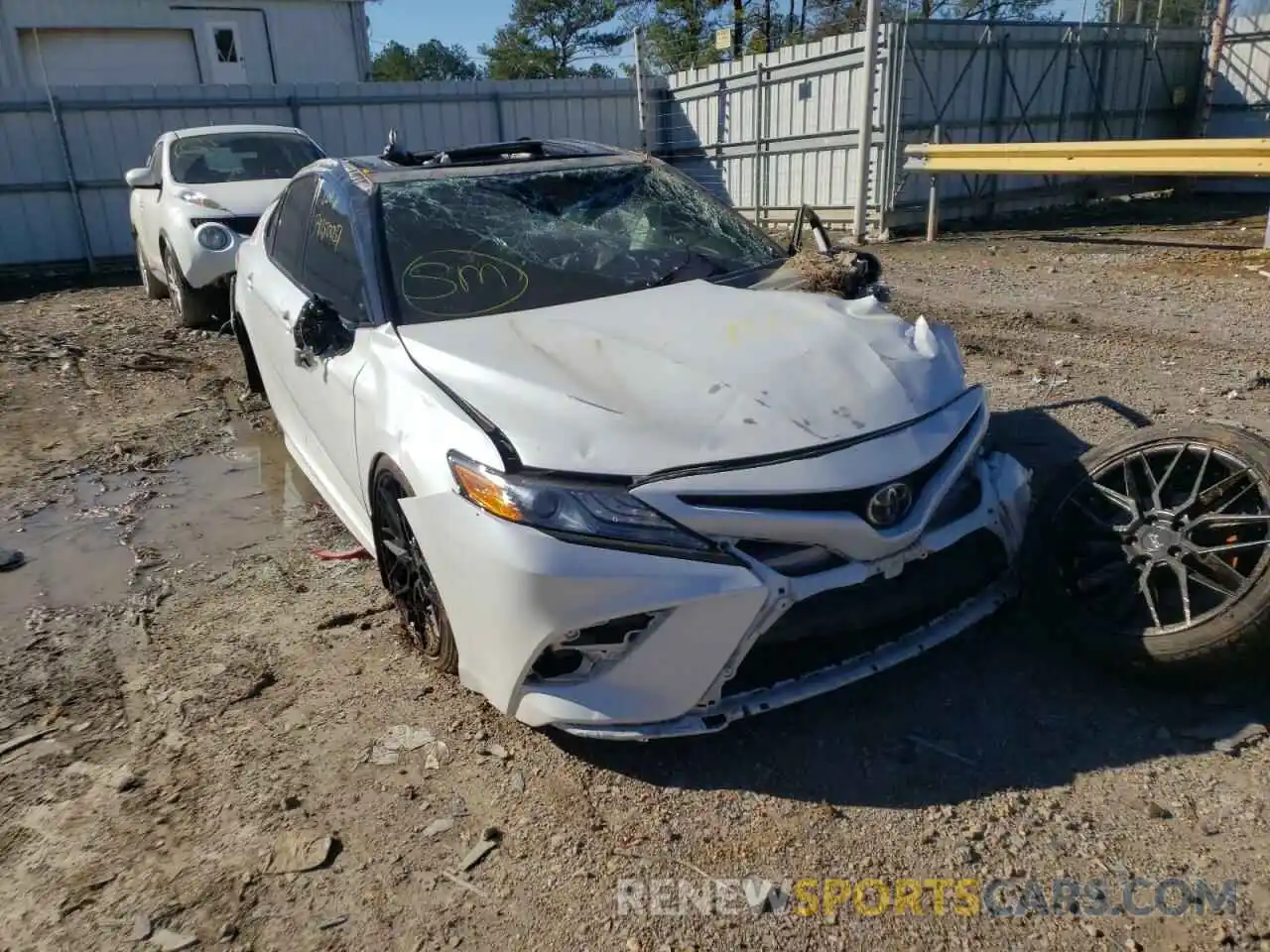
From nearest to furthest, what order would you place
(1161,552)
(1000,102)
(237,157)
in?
(1161,552) < (237,157) < (1000,102)

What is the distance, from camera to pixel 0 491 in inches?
197

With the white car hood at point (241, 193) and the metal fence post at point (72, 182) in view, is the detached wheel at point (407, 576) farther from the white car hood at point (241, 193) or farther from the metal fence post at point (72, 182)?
the metal fence post at point (72, 182)

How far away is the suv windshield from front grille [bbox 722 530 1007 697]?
300 inches

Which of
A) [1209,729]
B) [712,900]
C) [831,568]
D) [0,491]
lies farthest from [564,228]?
[0,491]

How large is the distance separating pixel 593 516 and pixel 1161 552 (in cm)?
176

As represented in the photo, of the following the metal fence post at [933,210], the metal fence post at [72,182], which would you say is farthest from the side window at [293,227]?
the metal fence post at [72,182]

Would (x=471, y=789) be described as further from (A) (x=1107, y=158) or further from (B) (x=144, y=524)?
(A) (x=1107, y=158)

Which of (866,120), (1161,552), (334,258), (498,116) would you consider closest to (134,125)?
(498,116)

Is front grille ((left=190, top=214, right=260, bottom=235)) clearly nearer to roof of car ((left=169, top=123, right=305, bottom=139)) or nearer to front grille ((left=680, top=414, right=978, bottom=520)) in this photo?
roof of car ((left=169, top=123, right=305, bottom=139))

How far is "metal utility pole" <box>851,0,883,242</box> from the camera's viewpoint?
1141cm

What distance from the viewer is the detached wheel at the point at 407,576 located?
2.79 metres

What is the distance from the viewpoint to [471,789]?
2555mm

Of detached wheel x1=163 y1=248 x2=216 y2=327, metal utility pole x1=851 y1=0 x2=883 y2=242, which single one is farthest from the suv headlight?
metal utility pole x1=851 y1=0 x2=883 y2=242

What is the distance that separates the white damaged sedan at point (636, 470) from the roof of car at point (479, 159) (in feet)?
0.82
